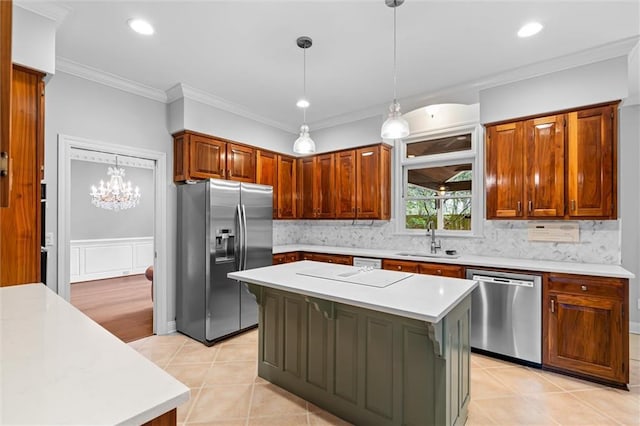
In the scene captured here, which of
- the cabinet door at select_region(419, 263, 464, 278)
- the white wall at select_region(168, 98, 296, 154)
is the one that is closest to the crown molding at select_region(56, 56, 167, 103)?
the white wall at select_region(168, 98, 296, 154)

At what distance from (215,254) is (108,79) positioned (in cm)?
211

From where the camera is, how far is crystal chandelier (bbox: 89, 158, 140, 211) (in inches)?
259

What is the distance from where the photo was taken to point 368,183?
4355 mm

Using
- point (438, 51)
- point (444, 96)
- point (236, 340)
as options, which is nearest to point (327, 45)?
point (438, 51)

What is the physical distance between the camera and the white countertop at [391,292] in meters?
1.60

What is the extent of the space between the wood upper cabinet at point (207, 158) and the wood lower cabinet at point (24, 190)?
152 cm

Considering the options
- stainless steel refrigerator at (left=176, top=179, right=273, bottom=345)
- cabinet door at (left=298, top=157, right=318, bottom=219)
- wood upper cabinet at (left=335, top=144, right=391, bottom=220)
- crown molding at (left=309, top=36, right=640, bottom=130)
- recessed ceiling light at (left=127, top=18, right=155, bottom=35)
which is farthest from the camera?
cabinet door at (left=298, top=157, right=318, bottom=219)

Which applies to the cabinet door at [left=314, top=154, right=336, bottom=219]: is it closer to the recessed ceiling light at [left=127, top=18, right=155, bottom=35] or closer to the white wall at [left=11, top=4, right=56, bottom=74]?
the recessed ceiling light at [left=127, top=18, right=155, bottom=35]

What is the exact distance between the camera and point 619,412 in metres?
2.25

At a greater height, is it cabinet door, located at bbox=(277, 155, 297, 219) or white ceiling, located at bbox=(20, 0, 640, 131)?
white ceiling, located at bbox=(20, 0, 640, 131)

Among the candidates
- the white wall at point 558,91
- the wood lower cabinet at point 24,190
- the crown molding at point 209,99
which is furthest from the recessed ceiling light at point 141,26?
the white wall at point 558,91

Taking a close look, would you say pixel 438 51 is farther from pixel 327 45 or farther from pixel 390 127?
pixel 390 127

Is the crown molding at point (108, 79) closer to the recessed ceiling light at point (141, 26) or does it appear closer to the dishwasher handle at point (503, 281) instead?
the recessed ceiling light at point (141, 26)

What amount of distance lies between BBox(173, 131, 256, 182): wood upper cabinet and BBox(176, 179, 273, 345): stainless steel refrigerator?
214 millimetres
